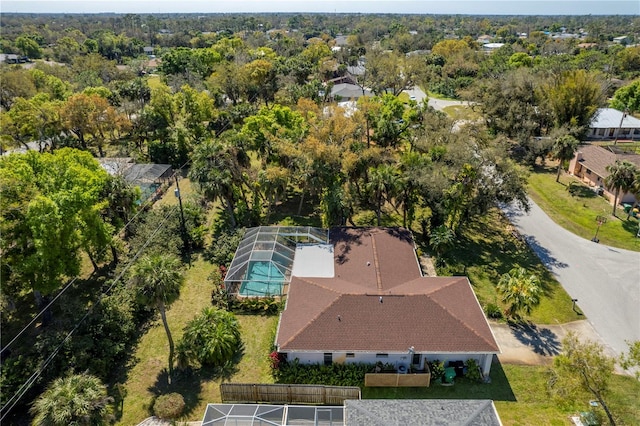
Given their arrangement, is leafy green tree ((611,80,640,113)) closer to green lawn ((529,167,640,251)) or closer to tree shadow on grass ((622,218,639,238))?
green lawn ((529,167,640,251))

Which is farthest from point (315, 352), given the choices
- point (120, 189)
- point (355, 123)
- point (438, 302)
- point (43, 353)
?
point (355, 123)

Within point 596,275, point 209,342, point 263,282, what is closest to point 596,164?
point 596,275

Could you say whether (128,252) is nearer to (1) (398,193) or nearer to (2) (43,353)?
(2) (43,353)

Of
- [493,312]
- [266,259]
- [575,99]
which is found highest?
[575,99]

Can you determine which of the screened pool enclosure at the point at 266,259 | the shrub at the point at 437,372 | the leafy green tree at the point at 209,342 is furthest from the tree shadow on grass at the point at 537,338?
the leafy green tree at the point at 209,342

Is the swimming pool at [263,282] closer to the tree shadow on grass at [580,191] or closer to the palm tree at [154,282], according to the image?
the palm tree at [154,282]

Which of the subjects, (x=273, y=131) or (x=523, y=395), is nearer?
(x=523, y=395)

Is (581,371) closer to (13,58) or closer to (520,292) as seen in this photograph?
(520,292)
